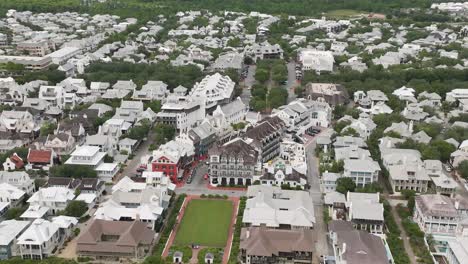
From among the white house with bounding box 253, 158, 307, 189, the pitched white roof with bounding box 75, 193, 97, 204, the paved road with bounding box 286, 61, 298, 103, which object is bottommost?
the paved road with bounding box 286, 61, 298, 103

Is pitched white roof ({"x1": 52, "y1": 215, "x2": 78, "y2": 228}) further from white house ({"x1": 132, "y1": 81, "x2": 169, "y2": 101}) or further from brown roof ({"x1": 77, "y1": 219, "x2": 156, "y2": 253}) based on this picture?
white house ({"x1": 132, "y1": 81, "x2": 169, "y2": 101})

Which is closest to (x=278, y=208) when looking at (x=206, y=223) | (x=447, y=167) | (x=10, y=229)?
(x=206, y=223)

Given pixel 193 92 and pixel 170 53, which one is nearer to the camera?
pixel 193 92

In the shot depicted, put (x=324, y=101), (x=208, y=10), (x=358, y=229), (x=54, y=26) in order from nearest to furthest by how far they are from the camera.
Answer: (x=358, y=229), (x=324, y=101), (x=54, y=26), (x=208, y=10)

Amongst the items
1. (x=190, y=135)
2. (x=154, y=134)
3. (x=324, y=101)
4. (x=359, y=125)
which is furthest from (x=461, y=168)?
(x=154, y=134)

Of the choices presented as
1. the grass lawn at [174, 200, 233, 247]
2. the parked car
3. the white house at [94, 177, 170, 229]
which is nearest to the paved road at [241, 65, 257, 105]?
the parked car

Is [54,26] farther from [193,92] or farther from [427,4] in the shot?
[427,4]

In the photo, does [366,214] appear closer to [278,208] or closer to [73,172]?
[278,208]
